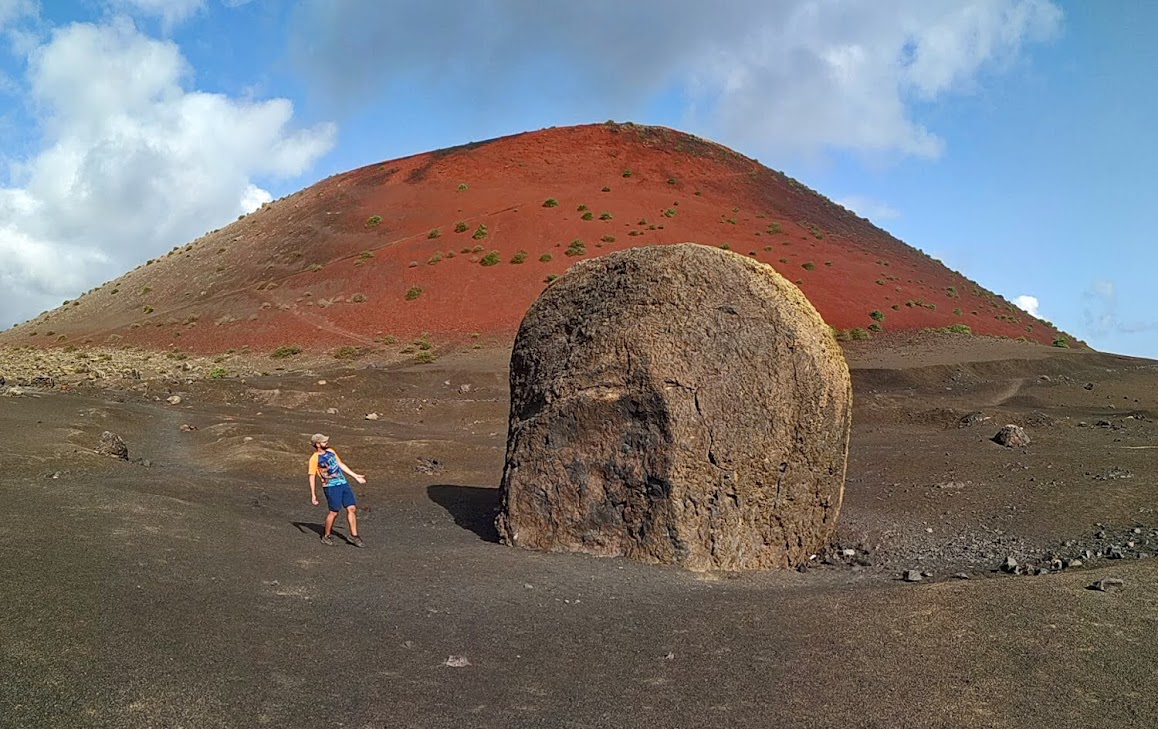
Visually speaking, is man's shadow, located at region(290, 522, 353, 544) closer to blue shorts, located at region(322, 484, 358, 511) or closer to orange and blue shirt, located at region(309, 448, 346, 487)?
blue shorts, located at region(322, 484, 358, 511)

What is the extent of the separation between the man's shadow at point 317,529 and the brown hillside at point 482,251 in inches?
1065

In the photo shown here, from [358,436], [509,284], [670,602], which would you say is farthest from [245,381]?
[670,602]

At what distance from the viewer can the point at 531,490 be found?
10430 millimetres

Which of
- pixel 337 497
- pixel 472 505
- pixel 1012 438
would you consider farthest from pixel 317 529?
pixel 1012 438

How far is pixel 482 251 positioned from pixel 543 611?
1640 inches

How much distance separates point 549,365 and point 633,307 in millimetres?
1416

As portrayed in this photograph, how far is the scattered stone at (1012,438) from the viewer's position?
52.7 ft

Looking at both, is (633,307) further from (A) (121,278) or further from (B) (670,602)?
(A) (121,278)

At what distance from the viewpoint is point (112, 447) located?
15.6 metres

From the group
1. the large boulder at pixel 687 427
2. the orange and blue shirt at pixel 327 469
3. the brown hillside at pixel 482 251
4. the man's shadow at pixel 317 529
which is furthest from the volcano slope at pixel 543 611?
the brown hillside at pixel 482 251

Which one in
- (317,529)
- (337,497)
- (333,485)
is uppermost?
(333,485)

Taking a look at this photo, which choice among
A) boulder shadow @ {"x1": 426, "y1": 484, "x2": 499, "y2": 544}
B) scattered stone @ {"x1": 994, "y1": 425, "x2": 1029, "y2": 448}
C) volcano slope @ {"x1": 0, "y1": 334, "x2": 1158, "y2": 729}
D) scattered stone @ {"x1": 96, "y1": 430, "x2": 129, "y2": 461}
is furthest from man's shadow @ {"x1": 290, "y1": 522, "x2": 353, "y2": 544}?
scattered stone @ {"x1": 994, "y1": 425, "x2": 1029, "y2": 448}

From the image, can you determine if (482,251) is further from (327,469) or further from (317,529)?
(327,469)

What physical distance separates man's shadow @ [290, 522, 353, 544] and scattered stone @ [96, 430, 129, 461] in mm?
6051
